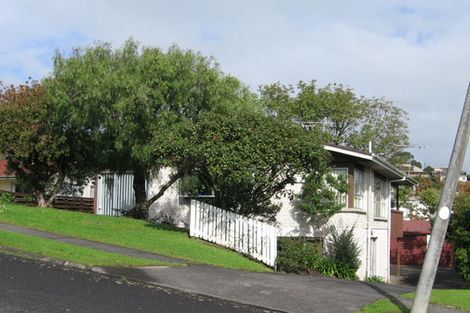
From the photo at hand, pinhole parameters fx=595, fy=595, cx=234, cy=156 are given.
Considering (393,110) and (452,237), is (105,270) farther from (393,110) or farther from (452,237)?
(393,110)

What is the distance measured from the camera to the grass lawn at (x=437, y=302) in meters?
9.62

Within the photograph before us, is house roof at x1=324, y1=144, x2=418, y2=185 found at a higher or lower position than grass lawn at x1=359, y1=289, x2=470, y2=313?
higher

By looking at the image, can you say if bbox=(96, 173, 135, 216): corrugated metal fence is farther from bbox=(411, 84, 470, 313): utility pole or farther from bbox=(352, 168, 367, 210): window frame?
bbox=(411, 84, 470, 313): utility pole

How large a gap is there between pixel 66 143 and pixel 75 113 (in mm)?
2906

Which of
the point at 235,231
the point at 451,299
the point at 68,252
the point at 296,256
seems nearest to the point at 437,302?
the point at 451,299

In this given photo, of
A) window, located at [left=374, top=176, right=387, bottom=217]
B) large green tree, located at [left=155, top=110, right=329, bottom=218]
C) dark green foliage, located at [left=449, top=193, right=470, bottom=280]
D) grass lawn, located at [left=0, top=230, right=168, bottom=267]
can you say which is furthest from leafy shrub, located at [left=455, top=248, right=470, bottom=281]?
grass lawn, located at [left=0, top=230, right=168, bottom=267]

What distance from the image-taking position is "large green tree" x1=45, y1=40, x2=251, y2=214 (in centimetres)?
1970

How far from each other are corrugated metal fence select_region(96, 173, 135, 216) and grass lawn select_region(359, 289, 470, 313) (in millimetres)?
18649

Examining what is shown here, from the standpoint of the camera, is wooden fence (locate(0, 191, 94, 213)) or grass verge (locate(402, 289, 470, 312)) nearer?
grass verge (locate(402, 289, 470, 312))

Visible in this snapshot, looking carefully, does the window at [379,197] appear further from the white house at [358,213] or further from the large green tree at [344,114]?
the large green tree at [344,114]

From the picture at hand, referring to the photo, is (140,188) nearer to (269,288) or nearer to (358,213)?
(358,213)

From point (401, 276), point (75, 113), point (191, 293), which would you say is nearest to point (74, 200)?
point (75, 113)

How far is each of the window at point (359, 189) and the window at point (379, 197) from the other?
144 cm

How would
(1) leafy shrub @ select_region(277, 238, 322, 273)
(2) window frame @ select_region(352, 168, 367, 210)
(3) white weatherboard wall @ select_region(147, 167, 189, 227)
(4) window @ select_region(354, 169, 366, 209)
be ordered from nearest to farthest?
(1) leafy shrub @ select_region(277, 238, 322, 273), (2) window frame @ select_region(352, 168, 367, 210), (4) window @ select_region(354, 169, 366, 209), (3) white weatherboard wall @ select_region(147, 167, 189, 227)
